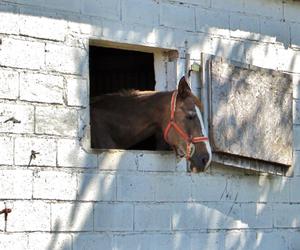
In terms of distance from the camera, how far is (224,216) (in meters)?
8.27

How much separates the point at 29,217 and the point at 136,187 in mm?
1133

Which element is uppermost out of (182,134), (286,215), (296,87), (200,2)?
(200,2)

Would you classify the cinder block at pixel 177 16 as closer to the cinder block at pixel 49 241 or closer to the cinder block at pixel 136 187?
the cinder block at pixel 136 187

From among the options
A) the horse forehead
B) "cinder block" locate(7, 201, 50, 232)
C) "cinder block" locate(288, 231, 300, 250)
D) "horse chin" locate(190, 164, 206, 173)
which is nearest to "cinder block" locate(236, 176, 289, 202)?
"cinder block" locate(288, 231, 300, 250)

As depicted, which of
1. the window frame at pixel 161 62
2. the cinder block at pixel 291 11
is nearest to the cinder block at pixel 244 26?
the cinder block at pixel 291 11

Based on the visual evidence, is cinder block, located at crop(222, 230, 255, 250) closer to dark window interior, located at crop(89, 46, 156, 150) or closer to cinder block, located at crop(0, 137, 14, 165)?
dark window interior, located at crop(89, 46, 156, 150)

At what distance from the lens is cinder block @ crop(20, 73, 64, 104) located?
692 cm

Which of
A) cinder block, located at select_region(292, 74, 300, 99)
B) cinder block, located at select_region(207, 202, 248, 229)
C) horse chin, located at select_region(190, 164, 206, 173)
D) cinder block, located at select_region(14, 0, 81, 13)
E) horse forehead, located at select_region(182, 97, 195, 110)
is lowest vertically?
cinder block, located at select_region(207, 202, 248, 229)

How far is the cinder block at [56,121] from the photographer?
698 cm

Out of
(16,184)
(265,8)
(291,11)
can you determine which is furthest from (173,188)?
(291,11)

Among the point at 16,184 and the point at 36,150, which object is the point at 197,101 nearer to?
the point at 36,150

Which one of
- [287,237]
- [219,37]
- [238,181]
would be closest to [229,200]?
Answer: [238,181]

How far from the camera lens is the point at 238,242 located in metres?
8.39

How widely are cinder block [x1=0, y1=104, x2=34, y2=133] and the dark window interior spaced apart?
272cm
